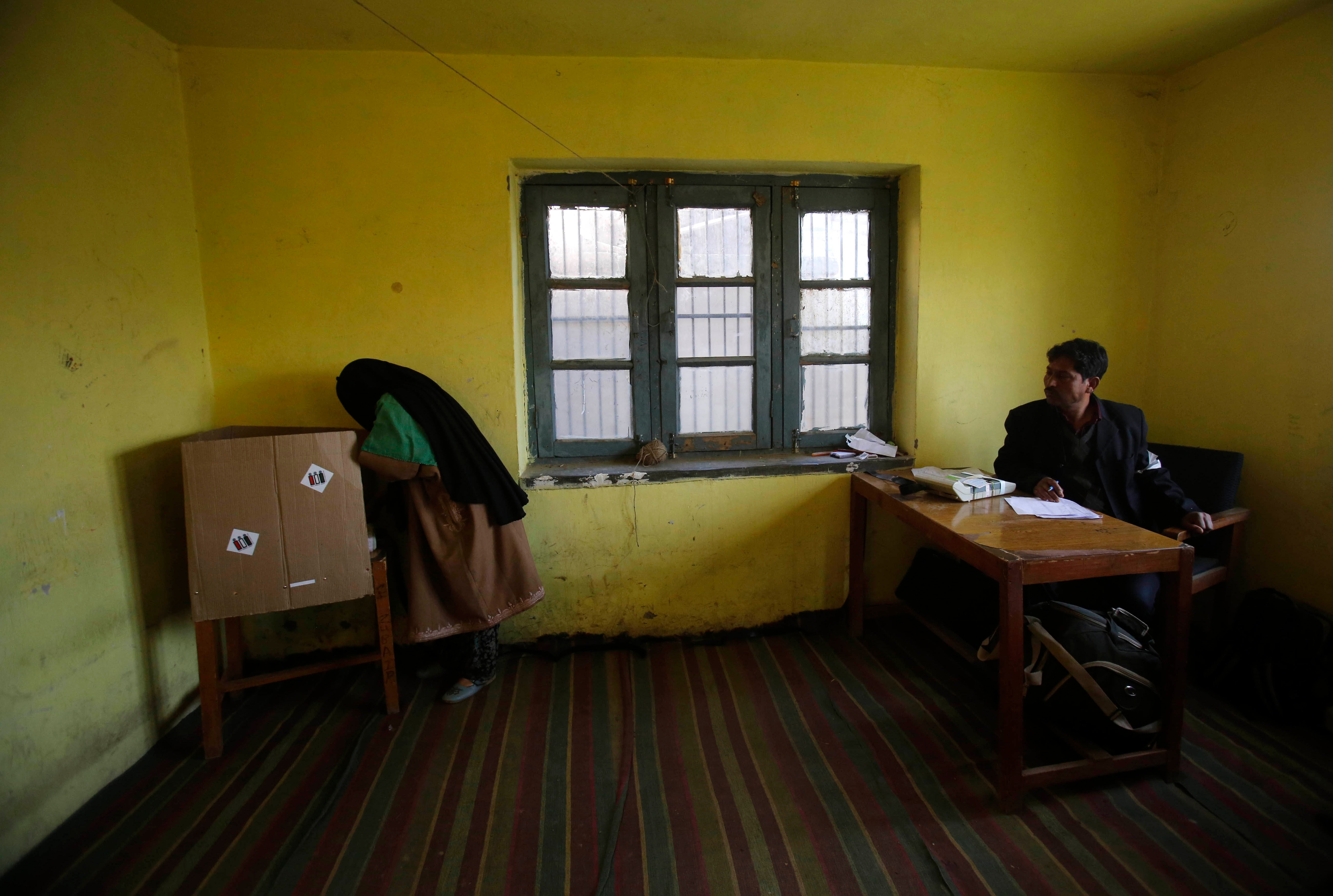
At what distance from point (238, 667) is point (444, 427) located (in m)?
1.23

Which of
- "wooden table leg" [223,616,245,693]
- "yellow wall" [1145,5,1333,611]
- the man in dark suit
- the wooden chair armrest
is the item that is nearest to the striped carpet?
"wooden table leg" [223,616,245,693]

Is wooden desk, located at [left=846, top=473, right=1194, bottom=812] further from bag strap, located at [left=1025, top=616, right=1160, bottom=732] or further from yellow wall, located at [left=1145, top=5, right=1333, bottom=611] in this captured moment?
yellow wall, located at [left=1145, top=5, right=1333, bottom=611]

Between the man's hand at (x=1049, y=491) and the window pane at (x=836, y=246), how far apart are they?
Answer: 3.83ft

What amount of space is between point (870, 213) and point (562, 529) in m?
2.00

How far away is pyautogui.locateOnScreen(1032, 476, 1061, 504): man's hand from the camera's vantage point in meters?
2.22

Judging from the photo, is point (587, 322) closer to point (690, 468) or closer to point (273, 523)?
point (690, 468)

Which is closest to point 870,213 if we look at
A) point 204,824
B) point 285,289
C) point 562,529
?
point 562,529

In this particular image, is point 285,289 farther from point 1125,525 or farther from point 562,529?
point 1125,525

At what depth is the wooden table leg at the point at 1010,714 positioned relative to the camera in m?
1.68

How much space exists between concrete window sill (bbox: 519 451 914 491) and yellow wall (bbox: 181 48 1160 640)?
0.06 m

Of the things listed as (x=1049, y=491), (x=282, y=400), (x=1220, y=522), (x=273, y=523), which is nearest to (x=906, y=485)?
(x=1049, y=491)

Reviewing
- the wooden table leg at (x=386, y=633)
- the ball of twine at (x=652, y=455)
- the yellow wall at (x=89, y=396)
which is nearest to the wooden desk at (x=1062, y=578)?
the ball of twine at (x=652, y=455)

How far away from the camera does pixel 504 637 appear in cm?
263

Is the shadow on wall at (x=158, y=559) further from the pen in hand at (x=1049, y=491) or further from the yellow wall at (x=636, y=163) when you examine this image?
the pen in hand at (x=1049, y=491)
